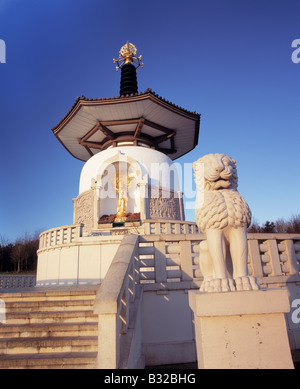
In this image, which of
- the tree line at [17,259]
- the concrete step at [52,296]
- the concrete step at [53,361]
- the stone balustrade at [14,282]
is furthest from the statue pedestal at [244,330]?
the tree line at [17,259]

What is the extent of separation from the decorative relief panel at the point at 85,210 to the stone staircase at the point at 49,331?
9264 mm

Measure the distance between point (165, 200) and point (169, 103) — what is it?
227 inches

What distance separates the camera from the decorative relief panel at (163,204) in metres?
14.6

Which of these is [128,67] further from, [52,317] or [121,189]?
[52,317]

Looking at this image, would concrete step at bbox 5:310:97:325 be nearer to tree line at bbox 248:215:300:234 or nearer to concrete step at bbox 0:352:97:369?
concrete step at bbox 0:352:97:369

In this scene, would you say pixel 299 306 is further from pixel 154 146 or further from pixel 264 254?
pixel 154 146

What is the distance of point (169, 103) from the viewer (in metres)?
14.2

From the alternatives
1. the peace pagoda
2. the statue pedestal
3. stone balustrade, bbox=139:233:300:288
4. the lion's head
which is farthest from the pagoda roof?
the statue pedestal

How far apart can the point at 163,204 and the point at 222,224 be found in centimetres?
1200

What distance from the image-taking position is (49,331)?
412 cm

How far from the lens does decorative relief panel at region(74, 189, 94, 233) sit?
14.6 metres

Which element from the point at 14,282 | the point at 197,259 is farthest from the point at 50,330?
the point at 14,282

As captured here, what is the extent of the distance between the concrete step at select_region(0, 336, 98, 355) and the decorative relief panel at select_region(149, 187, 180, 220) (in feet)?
34.9

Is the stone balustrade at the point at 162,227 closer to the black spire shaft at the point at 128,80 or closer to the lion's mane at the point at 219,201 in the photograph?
the lion's mane at the point at 219,201
